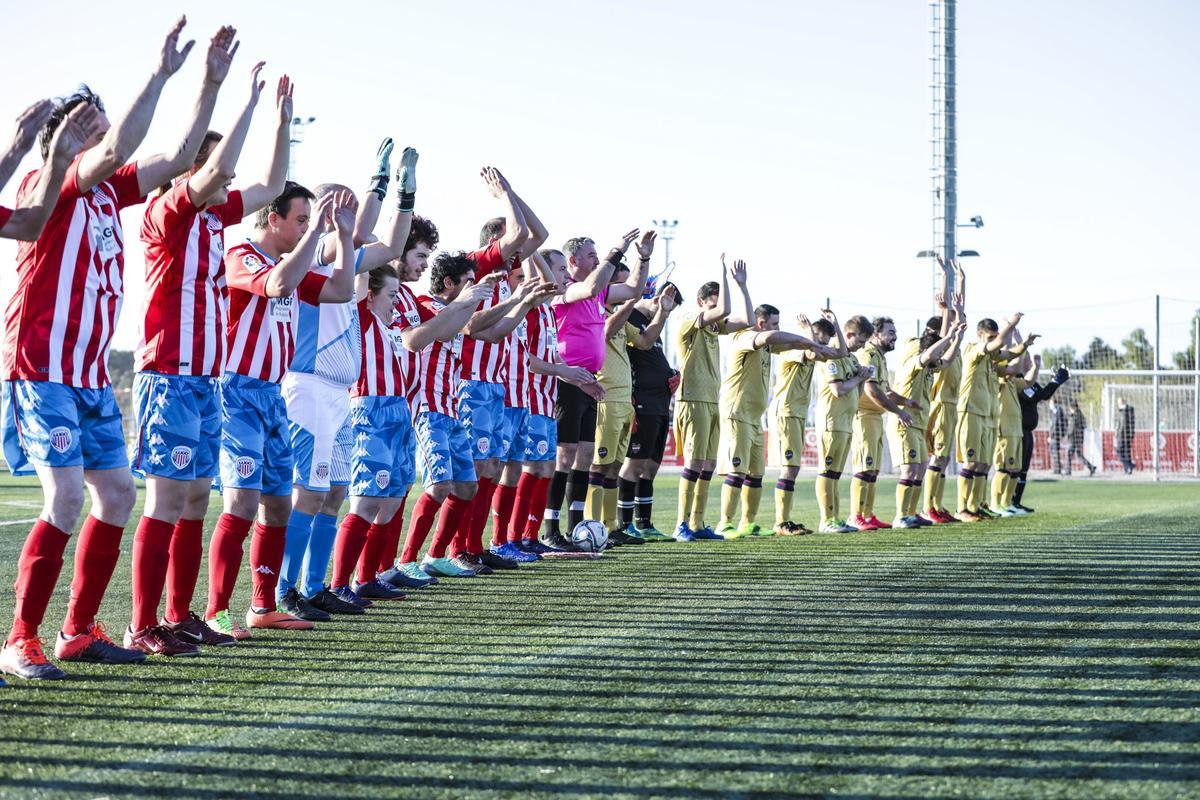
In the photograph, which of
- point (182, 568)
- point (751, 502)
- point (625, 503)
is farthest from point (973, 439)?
point (182, 568)

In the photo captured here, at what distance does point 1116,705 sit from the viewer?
4.13 metres

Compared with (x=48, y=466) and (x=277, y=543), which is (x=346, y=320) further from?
(x=48, y=466)

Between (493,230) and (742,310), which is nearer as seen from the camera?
(493,230)

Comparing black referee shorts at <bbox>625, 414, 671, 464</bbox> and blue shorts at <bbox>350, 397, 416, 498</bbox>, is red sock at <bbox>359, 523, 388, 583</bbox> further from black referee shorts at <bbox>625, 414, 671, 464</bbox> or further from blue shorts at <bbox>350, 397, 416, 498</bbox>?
black referee shorts at <bbox>625, 414, 671, 464</bbox>

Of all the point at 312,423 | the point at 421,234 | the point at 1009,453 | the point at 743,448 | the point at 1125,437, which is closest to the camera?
the point at 312,423

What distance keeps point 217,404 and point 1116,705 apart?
11.0 feet

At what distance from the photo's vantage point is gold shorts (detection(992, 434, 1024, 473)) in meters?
15.1

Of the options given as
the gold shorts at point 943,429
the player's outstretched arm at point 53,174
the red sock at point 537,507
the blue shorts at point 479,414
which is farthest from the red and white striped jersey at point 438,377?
the gold shorts at point 943,429

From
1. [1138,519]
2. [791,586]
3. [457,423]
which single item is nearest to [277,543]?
[457,423]

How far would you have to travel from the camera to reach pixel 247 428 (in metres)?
5.35

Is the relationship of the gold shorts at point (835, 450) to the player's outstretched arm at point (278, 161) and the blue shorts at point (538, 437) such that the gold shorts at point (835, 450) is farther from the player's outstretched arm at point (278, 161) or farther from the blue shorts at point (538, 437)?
the player's outstretched arm at point (278, 161)

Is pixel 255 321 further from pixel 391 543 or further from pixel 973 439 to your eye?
pixel 973 439

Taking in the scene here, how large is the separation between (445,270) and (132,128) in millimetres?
3527

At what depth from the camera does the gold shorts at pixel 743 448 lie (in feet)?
37.6
